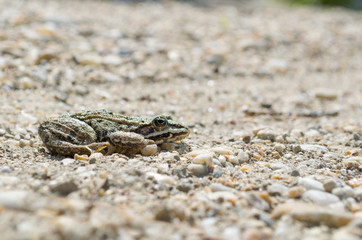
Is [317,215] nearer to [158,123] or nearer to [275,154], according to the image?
[275,154]

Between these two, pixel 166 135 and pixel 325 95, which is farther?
pixel 325 95

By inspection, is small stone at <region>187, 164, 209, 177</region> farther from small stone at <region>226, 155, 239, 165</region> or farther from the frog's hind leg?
the frog's hind leg

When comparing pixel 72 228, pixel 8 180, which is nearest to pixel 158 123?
pixel 8 180

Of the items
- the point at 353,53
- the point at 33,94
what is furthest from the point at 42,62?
the point at 353,53

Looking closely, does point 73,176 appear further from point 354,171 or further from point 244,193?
point 354,171

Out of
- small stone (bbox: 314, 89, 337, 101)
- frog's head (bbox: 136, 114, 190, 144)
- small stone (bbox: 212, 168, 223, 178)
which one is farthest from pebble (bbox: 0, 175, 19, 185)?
small stone (bbox: 314, 89, 337, 101)

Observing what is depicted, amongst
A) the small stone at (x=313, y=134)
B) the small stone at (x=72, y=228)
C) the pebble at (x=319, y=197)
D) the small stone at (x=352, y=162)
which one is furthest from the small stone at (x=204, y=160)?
the small stone at (x=313, y=134)

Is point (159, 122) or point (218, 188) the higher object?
point (159, 122)

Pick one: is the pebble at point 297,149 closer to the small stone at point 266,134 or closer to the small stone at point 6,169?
the small stone at point 266,134
